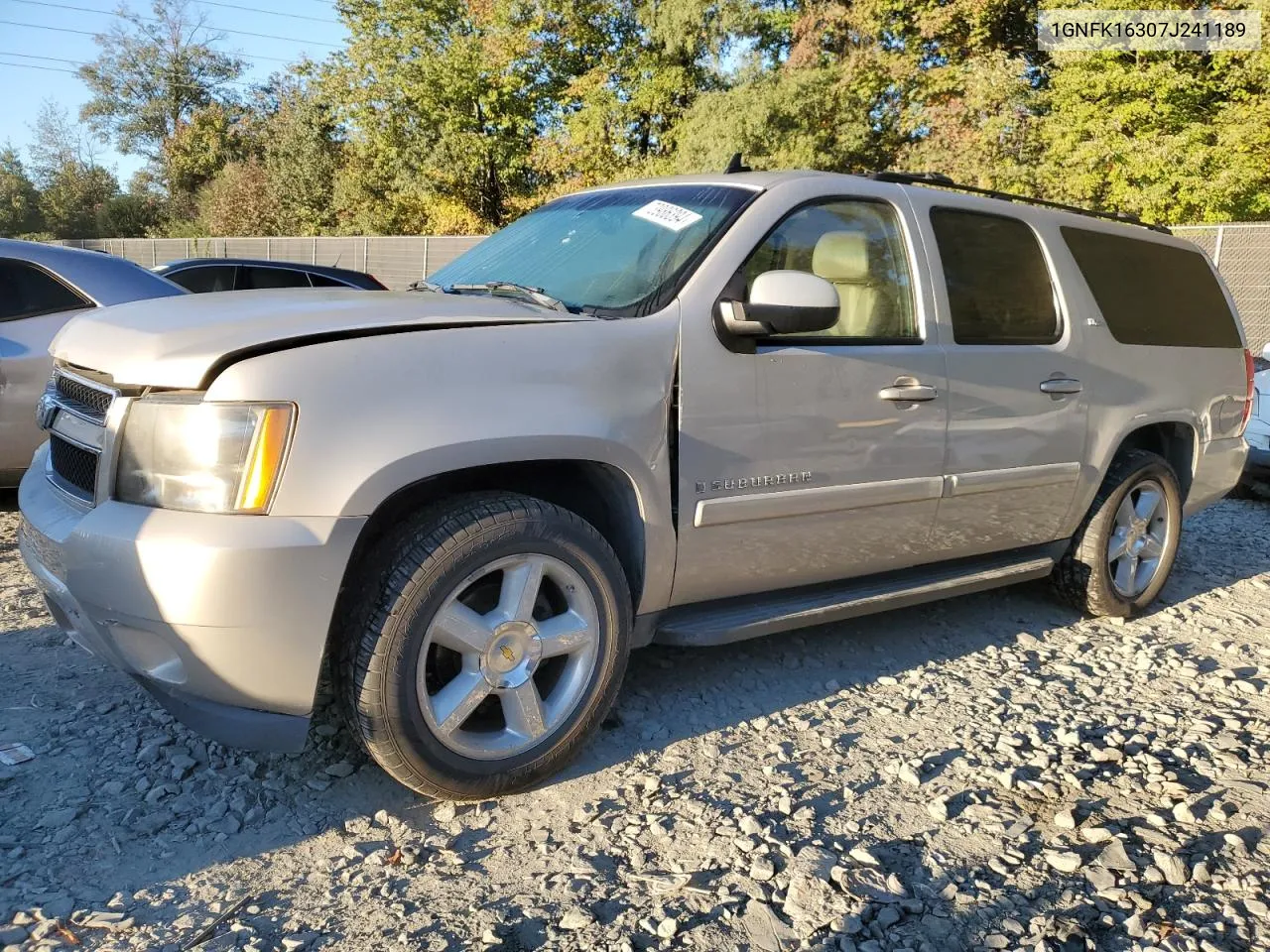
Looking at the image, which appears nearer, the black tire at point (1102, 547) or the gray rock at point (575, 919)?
the gray rock at point (575, 919)

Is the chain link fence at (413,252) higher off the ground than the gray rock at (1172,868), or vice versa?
the chain link fence at (413,252)

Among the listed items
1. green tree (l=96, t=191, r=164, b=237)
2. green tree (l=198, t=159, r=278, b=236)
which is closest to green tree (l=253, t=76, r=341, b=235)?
green tree (l=198, t=159, r=278, b=236)

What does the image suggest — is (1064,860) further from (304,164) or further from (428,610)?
(304,164)

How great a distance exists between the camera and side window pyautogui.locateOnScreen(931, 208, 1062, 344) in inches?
144

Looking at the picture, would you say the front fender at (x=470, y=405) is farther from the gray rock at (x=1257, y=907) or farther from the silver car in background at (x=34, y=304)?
the silver car in background at (x=34, y=304)

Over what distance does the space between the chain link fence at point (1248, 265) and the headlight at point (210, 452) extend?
13.8 m

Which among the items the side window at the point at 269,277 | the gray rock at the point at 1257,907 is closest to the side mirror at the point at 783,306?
the gray rock at the point at 1257,907

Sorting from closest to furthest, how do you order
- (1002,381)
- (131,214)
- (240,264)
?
1. (1002,381)
2. (240,264)
3. (131,214)

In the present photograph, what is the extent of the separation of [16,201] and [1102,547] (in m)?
65.9

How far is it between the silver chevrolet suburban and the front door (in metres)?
0.01

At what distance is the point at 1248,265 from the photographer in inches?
512

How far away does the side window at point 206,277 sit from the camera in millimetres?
10711

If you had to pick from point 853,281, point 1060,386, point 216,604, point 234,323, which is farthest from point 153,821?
point 1060,386

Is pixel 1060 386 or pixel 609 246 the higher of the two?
pixel 609 246
